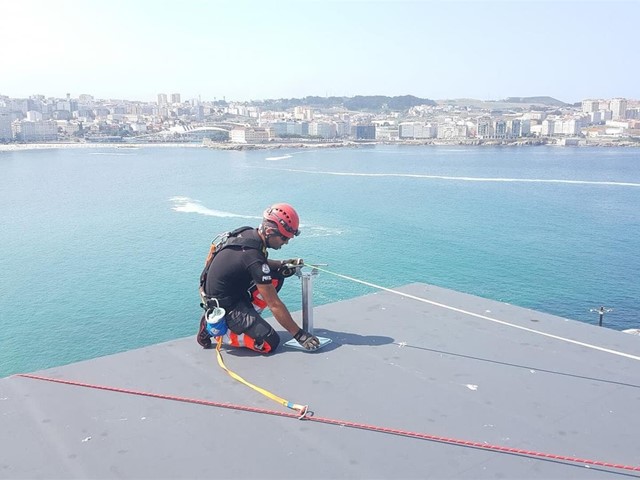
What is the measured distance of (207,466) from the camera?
295 cm

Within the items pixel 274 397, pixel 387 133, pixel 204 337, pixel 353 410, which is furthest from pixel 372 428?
pixel 387 133

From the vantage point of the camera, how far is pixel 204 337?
4.59 m

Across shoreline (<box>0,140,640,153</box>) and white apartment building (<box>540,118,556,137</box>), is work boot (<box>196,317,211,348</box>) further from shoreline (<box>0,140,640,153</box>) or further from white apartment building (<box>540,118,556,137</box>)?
white apartment building (<box>540,118,556,137</box>)

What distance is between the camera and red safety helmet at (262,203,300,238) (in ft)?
14.9

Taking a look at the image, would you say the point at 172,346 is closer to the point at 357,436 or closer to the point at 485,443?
the point at 357,436

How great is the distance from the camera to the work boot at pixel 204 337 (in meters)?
4.55

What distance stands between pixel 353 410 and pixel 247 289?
4.86 ft

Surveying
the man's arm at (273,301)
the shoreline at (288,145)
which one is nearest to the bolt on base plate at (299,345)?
the man's arm at (273,301)

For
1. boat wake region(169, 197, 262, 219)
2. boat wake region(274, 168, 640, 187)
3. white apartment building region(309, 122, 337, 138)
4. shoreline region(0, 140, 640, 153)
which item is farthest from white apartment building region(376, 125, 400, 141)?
boat wake region(169, 197, 262, 219)

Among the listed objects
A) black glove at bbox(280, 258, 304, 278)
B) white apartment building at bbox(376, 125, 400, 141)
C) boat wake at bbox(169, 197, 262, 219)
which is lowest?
boat wake at bbox(169, 197, 262, 219)

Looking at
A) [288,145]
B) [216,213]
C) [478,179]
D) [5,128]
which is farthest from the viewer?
[5,128]

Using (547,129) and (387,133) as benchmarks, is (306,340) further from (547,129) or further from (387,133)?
(387,133)

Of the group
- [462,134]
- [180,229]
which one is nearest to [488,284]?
[180,229]

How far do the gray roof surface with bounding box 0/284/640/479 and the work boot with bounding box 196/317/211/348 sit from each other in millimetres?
113
